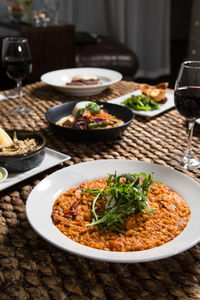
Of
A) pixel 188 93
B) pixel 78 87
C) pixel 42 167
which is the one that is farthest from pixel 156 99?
pixel 42 167

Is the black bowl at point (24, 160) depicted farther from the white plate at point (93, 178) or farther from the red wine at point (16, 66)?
the red wine at point (16, 66)

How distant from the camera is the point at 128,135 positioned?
1.34m

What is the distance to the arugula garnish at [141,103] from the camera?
5.08 ft

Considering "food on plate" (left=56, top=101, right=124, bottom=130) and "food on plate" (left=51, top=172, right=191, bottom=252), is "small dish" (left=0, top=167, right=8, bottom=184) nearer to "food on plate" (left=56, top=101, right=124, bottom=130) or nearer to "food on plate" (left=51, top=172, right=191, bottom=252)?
"food on plate" (left=51, top=172, right=191, bottom=252)

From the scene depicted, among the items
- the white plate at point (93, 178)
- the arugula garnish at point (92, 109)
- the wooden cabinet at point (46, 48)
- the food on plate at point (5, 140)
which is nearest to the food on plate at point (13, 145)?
the food on plate at point (5, 140)

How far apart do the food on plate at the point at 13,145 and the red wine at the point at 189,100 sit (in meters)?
0.47

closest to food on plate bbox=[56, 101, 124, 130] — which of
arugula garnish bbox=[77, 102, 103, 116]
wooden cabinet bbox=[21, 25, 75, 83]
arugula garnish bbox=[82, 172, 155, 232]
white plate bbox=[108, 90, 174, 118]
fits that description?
arugula garnish bbox=[77, 102, 103, 116]

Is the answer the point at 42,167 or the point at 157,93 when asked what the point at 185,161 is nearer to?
the point at 42,167

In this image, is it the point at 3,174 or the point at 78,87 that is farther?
the point at 78,87

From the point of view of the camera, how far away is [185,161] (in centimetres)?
111

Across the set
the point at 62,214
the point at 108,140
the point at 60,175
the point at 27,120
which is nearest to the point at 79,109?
the point at 108,140

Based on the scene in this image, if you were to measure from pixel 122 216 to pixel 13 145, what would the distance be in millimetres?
457

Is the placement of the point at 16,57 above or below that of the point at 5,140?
above

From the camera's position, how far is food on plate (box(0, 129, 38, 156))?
1.01 meters
